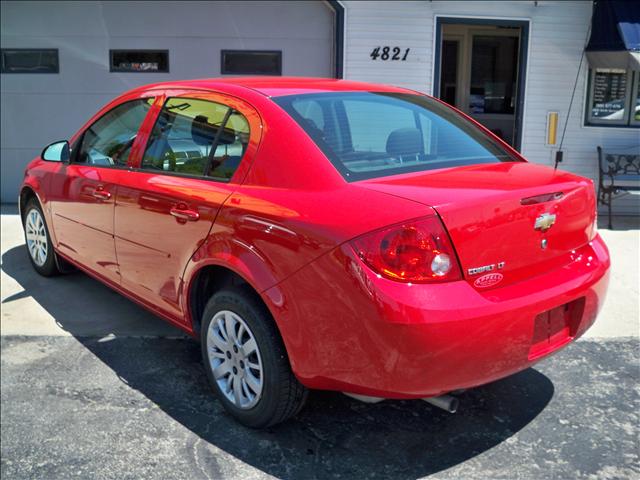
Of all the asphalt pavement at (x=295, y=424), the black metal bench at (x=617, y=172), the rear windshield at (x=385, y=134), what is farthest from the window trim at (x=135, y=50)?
the black metal bench at (x=617, y=172)

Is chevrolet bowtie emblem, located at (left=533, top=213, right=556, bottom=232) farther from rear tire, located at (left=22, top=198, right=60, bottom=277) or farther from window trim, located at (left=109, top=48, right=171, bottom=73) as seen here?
window trim, located at (left=109, top=48, right=171, bottom=73)

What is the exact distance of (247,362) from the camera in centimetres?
312

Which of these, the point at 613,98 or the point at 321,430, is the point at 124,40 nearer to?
the point at 613,98

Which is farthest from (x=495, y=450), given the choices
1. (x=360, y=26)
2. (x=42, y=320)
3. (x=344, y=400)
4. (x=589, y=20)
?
(x=589, y=20)

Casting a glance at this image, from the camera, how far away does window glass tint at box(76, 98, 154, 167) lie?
413 cm

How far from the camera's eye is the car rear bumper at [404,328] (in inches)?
98.0

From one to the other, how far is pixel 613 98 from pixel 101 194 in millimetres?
7203

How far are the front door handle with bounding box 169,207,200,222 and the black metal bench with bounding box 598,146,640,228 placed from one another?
6.31m

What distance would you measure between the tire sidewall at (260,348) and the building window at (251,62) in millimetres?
5822

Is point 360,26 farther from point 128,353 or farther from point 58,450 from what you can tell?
point 58,450

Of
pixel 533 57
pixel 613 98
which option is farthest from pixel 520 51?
pixel 613 98

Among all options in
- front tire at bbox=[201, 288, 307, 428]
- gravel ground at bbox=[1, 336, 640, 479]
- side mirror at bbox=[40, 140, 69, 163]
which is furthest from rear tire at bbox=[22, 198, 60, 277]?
front tire at bbox=[201, 288, 307, 428]

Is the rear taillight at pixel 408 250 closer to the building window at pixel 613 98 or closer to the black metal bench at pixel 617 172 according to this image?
the black metal bench at pixel 617 172

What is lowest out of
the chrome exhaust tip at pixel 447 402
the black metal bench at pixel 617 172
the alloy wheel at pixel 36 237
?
the chrome exhaust tip at pixel 447 402
